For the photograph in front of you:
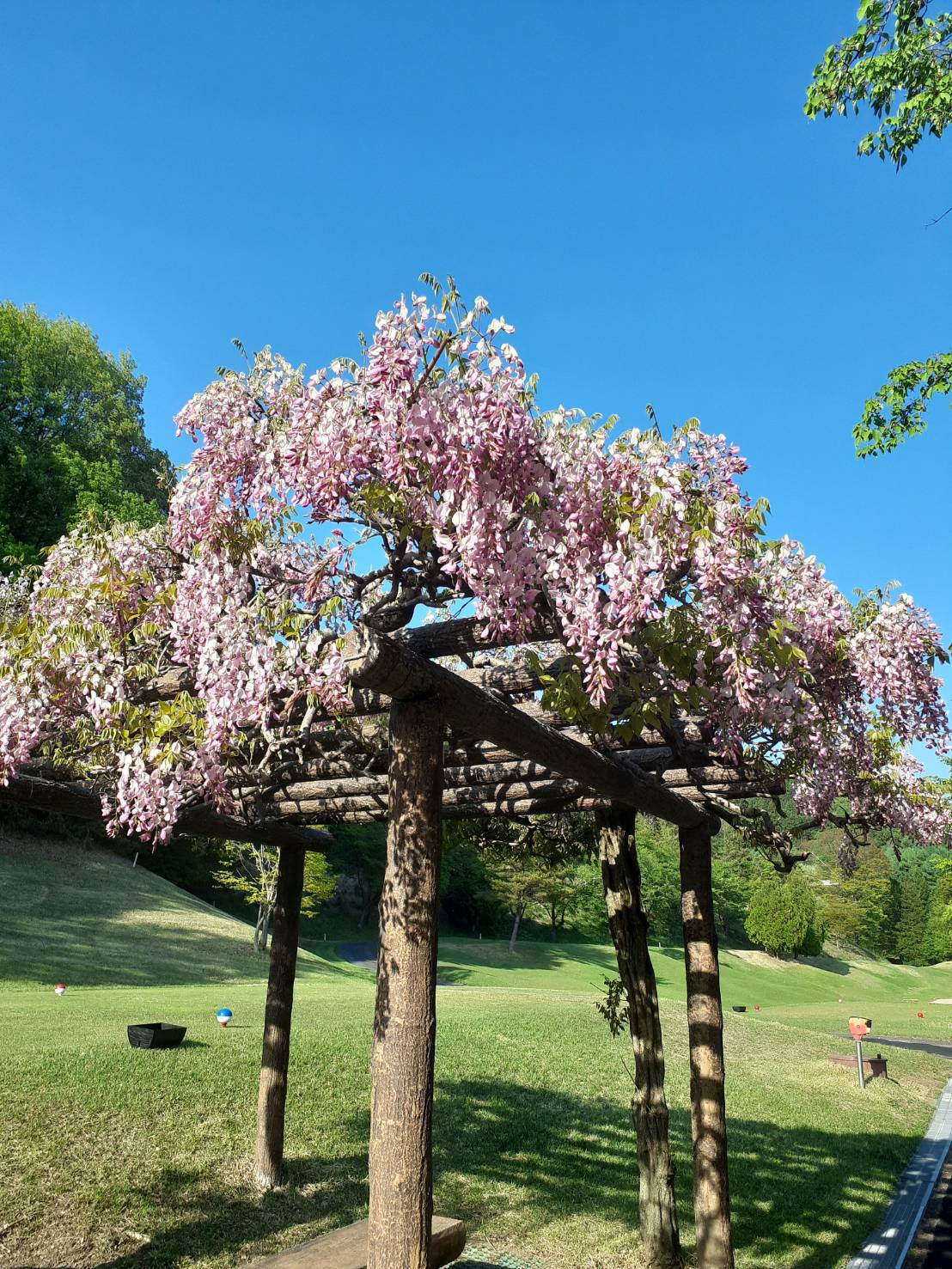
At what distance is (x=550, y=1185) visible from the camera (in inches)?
386

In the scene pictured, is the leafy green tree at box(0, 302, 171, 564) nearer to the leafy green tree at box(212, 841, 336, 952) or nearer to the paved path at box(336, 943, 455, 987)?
the leafy green tree at box(212, 841, 336, 952)

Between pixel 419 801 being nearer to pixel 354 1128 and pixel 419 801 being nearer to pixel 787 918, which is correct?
pixel 354 1128

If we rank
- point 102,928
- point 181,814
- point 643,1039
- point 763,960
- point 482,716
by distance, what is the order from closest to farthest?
1. point 482,716
2. point 181,814
3. point 643,1039
4. point 102,928
5. point 763,960

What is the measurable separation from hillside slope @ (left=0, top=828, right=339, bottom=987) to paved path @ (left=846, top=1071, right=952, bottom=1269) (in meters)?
17.1

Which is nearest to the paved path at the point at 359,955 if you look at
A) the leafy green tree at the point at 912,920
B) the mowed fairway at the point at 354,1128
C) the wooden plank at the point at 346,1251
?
the mowed fairway at the point at 354,1128

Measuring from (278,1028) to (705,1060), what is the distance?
15.2 feet

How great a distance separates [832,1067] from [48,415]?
100ft

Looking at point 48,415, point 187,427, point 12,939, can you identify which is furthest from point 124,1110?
point 48,415

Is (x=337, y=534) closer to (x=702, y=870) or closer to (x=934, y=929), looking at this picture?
(x=702, y=870)

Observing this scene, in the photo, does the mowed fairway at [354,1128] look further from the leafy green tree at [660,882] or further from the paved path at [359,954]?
the leafy green tree at [660,882]

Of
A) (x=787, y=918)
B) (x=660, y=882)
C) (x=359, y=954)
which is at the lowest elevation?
(x=359, y=954)

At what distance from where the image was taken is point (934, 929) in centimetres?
6875

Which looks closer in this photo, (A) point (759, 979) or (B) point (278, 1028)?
(B) point (278, 1028)

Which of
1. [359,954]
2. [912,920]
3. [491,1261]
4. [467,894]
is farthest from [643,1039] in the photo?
[912,920]
